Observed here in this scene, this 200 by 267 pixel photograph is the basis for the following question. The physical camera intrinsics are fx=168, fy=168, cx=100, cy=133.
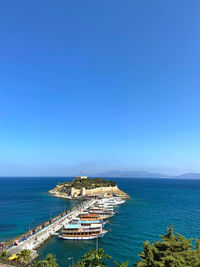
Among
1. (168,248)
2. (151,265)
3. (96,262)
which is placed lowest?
(96,262)

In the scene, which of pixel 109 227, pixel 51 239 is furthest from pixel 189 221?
pixel 51 239

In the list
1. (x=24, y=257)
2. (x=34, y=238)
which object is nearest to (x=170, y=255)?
(x=24, y=257)

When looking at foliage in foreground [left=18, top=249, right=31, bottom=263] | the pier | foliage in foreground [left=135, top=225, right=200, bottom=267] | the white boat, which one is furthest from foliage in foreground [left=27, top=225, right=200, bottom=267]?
the white boat

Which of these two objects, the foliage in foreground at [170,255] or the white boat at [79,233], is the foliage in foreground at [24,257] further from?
the foliage in foreground at [170,255]

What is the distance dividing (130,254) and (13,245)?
29361mm

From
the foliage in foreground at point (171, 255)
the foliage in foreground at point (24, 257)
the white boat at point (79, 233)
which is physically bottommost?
the white boat at point (79, 233)

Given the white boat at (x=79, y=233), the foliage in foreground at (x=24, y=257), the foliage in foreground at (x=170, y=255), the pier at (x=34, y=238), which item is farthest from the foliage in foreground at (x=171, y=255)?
the white boat at (x=79, y=233)

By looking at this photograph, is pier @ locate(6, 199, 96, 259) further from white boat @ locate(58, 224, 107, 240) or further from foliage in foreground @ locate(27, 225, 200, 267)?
foliage in foreground @ locate(27, 225, 200, 267)

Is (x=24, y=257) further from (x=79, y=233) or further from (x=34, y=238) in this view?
(x=79, y=233)

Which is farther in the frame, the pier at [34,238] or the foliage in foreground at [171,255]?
the pier at [34,238]

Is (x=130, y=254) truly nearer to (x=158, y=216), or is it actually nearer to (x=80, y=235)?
(x=80, y=235)

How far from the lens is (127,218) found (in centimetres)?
7131

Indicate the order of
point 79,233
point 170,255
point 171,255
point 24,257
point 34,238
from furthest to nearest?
point 79,233
point 34,238
point 24,257
point 171,255
point 170,255

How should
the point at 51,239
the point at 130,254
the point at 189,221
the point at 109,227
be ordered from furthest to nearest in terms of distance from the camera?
the point at 189,221
the point at 109,227
the point at 51,239
the point at 130,254
